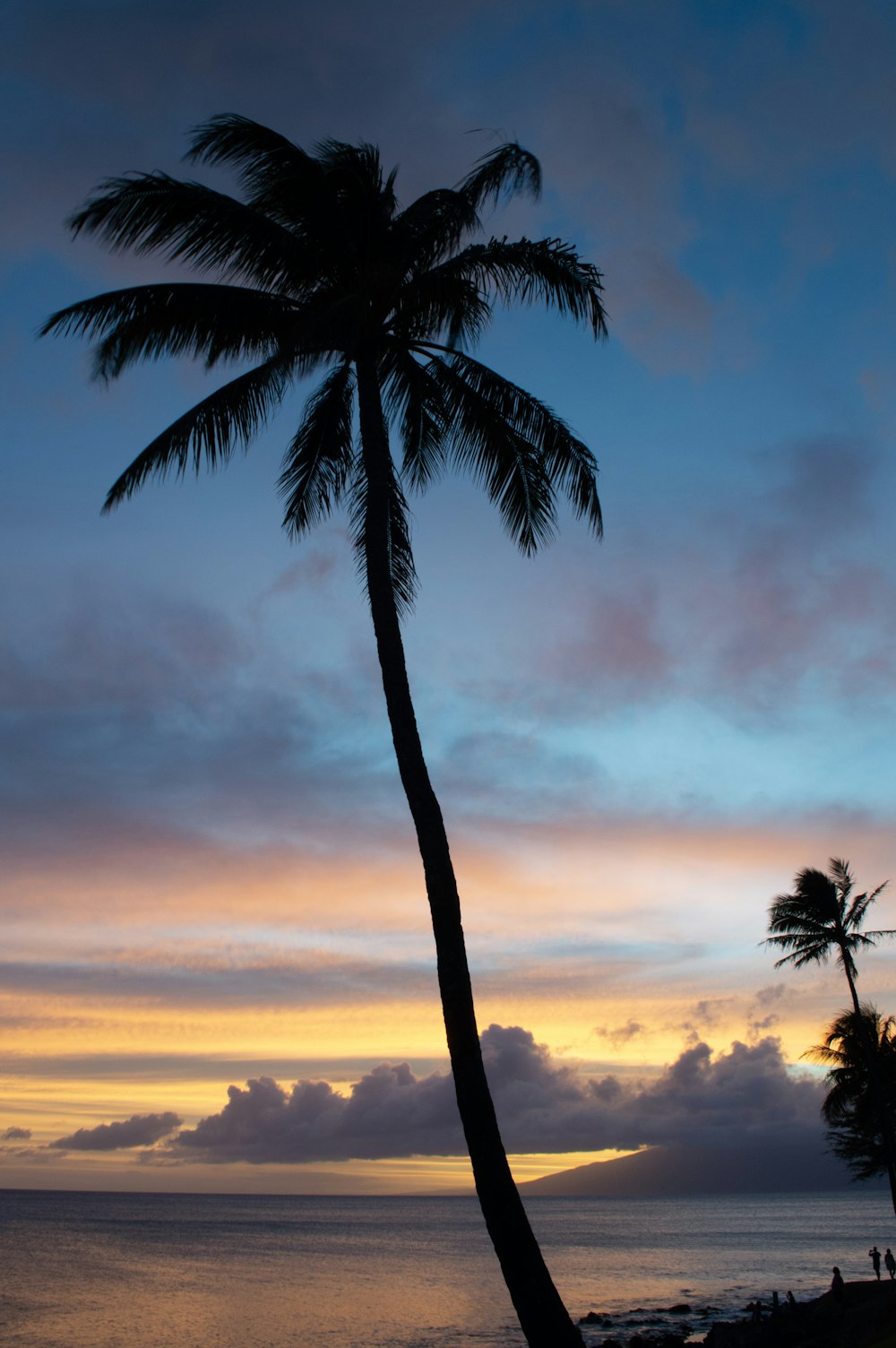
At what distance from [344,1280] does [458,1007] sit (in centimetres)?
7236

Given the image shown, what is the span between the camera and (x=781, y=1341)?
1108 inches

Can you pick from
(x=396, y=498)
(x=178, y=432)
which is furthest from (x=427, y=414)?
(x=178, y=432)

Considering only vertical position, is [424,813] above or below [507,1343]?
above

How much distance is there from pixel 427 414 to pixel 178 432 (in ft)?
11.0

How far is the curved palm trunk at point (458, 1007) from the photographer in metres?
8.17

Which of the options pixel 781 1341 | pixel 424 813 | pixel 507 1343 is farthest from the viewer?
pixel 507 1343

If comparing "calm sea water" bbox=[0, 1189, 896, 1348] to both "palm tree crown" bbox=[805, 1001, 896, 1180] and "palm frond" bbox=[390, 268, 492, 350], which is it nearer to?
"palm tree crown" bbox=[805, 1001, 896, 1180]

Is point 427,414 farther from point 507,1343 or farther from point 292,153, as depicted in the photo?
point 507,1343

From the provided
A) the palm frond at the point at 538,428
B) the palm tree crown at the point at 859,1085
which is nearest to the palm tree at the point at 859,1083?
the palm tree crown at the point at 859,1085

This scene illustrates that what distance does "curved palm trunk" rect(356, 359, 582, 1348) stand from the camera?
8172mm

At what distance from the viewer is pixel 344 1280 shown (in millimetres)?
69938

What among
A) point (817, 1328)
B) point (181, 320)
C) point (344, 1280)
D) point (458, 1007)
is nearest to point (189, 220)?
point (181, 320)

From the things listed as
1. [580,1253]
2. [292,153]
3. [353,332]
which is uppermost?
[292,153]

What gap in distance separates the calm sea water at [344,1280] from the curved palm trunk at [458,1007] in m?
37.8
